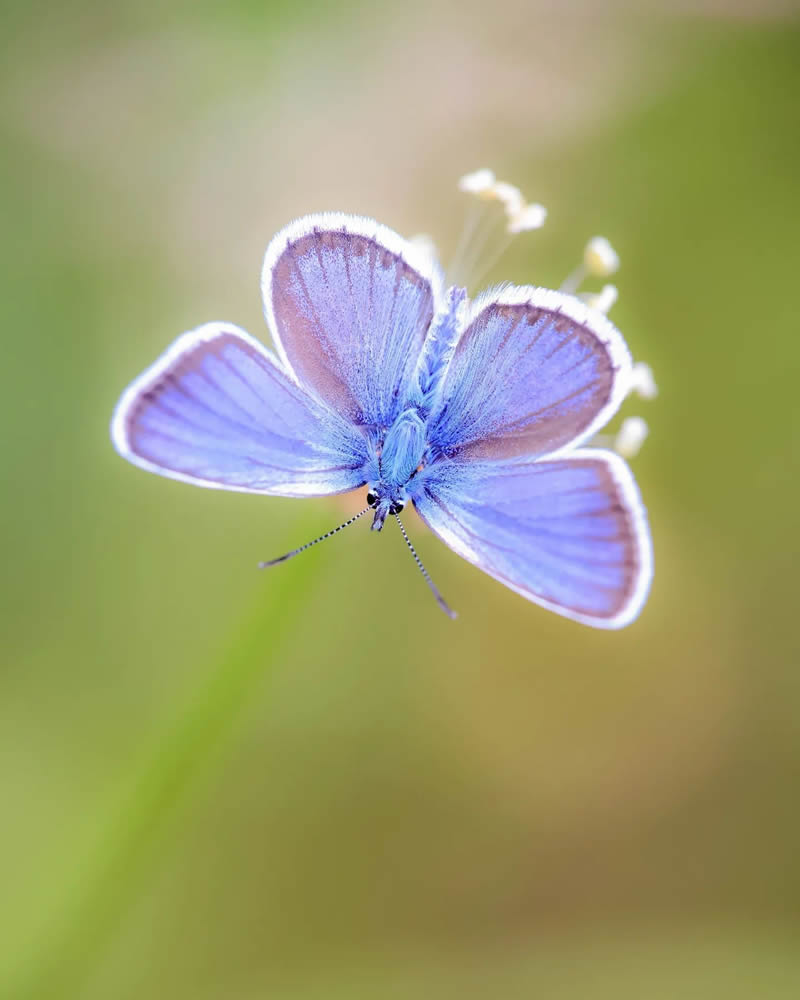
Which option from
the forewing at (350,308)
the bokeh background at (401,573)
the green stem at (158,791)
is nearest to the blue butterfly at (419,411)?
the forewing at (350,308)

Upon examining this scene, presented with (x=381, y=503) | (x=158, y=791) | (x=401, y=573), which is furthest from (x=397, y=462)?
(x=401, y=573)

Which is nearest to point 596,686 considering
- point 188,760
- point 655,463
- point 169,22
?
point 655,463

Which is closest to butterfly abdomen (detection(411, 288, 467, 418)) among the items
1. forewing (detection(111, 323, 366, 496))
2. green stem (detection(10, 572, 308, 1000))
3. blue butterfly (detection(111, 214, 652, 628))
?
blue butterfly (detection(111, 214, 652, 628))

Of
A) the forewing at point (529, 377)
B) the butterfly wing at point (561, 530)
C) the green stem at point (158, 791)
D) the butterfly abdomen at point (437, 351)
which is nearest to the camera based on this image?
the butterfly wing at point (561, 530)

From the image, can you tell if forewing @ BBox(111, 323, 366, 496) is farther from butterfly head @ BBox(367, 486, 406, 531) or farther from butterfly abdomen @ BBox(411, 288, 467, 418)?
butterfly abdomen @ BBox(411, 288, 467, 418)

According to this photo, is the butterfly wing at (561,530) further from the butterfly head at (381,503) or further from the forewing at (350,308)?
the forewing at (350,308)

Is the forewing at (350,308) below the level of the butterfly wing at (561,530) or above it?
above

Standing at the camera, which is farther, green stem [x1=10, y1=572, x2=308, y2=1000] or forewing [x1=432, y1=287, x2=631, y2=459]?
green stem [x1=10, y1=572, x2=308, y2=1000]
